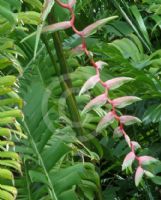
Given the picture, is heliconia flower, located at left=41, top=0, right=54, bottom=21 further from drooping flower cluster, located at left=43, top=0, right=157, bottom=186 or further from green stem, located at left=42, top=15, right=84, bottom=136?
green stem, located at left=42, top=15, right=84, bottom=136

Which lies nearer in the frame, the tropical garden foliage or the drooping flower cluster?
the drooping flower cluster

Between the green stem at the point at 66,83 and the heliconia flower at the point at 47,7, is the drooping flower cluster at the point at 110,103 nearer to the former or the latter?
the heliconia flower at the point at 47,7

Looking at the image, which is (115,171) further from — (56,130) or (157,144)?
(56,130)

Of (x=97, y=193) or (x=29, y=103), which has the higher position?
(x=29, y=103)

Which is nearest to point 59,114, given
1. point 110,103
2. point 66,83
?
point 66,83

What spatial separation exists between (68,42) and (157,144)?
1.17 ft

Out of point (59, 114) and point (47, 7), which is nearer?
point (47, 7)

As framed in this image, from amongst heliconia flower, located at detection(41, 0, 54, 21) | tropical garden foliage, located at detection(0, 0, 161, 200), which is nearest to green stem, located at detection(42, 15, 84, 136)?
tropical garden foliage, located at detection(0, 0, 161, 200)

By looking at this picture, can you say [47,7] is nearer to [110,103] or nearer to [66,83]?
[110,103]

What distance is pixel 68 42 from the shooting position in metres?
1.27

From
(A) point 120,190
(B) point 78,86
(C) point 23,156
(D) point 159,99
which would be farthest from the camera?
(A) point 120,190

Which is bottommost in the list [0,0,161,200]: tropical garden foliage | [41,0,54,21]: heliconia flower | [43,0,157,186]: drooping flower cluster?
[0,0,161,200]: tropical garden foliage

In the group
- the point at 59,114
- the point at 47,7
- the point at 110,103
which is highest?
the point at 47,7

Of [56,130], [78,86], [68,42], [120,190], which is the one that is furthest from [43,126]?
[120,190]
